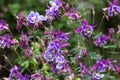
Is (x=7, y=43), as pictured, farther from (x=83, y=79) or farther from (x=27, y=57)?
(x=83, y=79)

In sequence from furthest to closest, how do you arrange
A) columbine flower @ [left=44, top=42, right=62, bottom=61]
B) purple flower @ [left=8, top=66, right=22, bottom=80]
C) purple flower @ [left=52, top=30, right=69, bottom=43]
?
1. purple flower @ [left=8, top=66, right=22, bottom=80]
2. purple flower @ [left=52, top=30, right=69, bottom=43]
3. columbine flower @ [left=44, top=42, right=62, bottom=61]

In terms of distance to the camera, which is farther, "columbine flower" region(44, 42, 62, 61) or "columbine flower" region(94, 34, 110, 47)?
"columbine flower" region(94, 34, 110, 47)

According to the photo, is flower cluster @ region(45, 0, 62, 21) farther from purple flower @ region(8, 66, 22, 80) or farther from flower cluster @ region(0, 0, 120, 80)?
purple flower @ region(8, 66, 22, 80)

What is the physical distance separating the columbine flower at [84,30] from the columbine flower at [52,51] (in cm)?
18

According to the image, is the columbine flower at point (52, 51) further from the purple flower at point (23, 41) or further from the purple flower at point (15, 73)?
the purple flower at point (15, 73)

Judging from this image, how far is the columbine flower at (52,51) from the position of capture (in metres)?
2.52

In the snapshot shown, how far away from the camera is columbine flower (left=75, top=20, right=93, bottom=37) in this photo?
Result: 258 cm

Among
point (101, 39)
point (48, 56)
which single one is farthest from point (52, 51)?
point (101, 39)

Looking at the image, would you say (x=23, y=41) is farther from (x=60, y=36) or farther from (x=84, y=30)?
(x=84, y=30)

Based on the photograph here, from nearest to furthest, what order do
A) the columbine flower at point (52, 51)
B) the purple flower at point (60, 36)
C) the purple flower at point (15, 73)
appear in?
1. the columbine flower at point (52, 51)
2. the purple flower at point (60, 36)
3. the purple flower at point (15, 73)

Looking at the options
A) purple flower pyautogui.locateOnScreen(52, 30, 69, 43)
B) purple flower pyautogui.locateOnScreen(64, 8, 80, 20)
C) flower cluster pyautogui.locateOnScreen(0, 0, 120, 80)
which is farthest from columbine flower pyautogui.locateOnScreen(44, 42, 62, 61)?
purple flower pyautogui.locateOnScreen(64, 8, 80, 20)

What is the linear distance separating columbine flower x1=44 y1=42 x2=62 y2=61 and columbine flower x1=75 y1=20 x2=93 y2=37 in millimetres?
176

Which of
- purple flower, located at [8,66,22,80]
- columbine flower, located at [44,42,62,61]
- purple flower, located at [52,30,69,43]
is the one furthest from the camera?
purple flower, located at [8,66,22,80]

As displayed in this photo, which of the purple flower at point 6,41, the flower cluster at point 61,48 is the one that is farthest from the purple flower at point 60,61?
the purple flower at point 6,41
